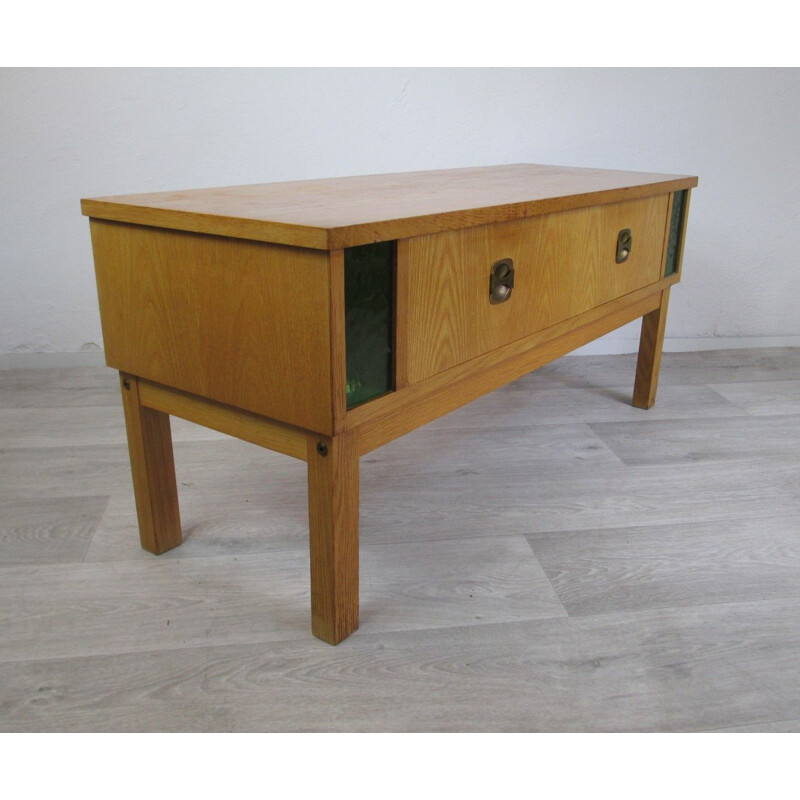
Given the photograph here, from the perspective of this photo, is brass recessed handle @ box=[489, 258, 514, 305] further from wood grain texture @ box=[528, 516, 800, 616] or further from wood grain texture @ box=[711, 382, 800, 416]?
wood grain texture @ box=[711, 382, 800, 416]

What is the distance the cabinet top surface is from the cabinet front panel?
0.02 meters

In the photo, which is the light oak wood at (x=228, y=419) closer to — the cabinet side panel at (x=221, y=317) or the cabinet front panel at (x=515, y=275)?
the cabinet side panel at (x=221, y=317)

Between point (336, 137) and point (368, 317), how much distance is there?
119 centimetres

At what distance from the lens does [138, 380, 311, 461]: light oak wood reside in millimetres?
914

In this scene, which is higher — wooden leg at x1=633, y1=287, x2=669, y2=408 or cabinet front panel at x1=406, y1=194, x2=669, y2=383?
cabinet front panel at x1=406, y1=194, x2=669, y2=383

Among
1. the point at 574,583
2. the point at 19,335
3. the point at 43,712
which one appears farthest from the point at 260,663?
the point at 19,335

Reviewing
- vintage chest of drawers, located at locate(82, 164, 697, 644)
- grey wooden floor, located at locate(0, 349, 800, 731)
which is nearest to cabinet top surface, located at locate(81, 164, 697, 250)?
vintage chest of drawers, located at locate(82, 164, 697, 644)

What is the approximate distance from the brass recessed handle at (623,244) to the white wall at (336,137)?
2.26 ft

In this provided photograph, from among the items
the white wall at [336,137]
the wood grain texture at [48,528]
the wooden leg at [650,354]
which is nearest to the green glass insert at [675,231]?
the wooden leg at [650,354]

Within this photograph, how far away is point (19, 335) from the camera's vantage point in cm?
200

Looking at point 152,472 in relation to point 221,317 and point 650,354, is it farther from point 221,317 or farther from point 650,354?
point 650,354

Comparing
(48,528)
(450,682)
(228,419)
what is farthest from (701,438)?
(48,528)

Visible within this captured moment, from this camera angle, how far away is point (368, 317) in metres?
0.86

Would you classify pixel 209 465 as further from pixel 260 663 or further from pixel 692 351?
pixel 692 351
